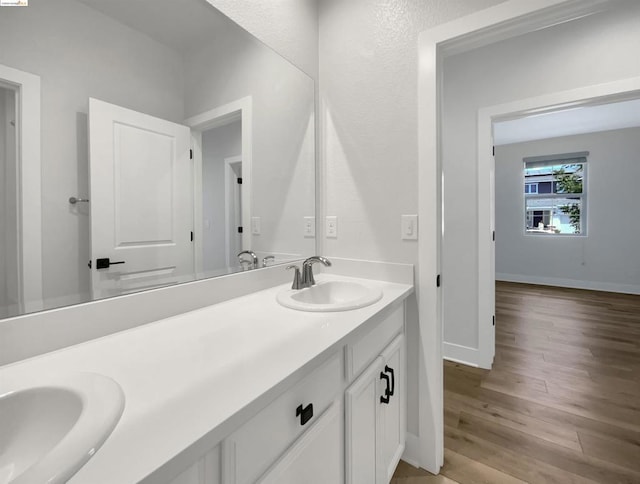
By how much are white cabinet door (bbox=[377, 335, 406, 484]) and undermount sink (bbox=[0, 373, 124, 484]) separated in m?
0.90

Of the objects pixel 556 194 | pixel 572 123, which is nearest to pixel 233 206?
pixel 572 123

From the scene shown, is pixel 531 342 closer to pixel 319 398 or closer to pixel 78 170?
pixel 319 398

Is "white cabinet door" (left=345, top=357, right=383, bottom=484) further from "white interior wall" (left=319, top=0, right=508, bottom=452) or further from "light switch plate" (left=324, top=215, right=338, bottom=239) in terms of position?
"light switch plate" (left=324, top=215, right=338, bottom=239)

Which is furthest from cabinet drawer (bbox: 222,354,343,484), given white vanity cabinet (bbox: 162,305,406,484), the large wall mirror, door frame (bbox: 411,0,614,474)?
door frame (bbox: 411,0,614,474)

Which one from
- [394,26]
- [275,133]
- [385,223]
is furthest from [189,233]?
[394,26]

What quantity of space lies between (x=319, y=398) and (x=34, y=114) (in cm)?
101

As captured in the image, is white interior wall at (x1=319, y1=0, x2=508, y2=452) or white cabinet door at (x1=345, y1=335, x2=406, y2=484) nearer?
white cabinet door at (x1=345, y1=335, x2=406, y2=484)

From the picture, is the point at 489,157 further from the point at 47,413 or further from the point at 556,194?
the point at 556,194

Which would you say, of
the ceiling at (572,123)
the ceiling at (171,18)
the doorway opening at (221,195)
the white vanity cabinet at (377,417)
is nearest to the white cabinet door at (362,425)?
the white vanity cabinet at (377,417)

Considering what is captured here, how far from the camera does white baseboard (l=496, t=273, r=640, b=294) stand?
14.9 ft

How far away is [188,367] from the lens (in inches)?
26.2

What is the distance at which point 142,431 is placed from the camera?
0.46 metres

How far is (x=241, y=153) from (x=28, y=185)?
771 mm

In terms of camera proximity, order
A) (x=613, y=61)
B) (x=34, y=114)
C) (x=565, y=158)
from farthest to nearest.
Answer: (x=565, y=158) → (x=613, y=61) → (x=34, y=114)
